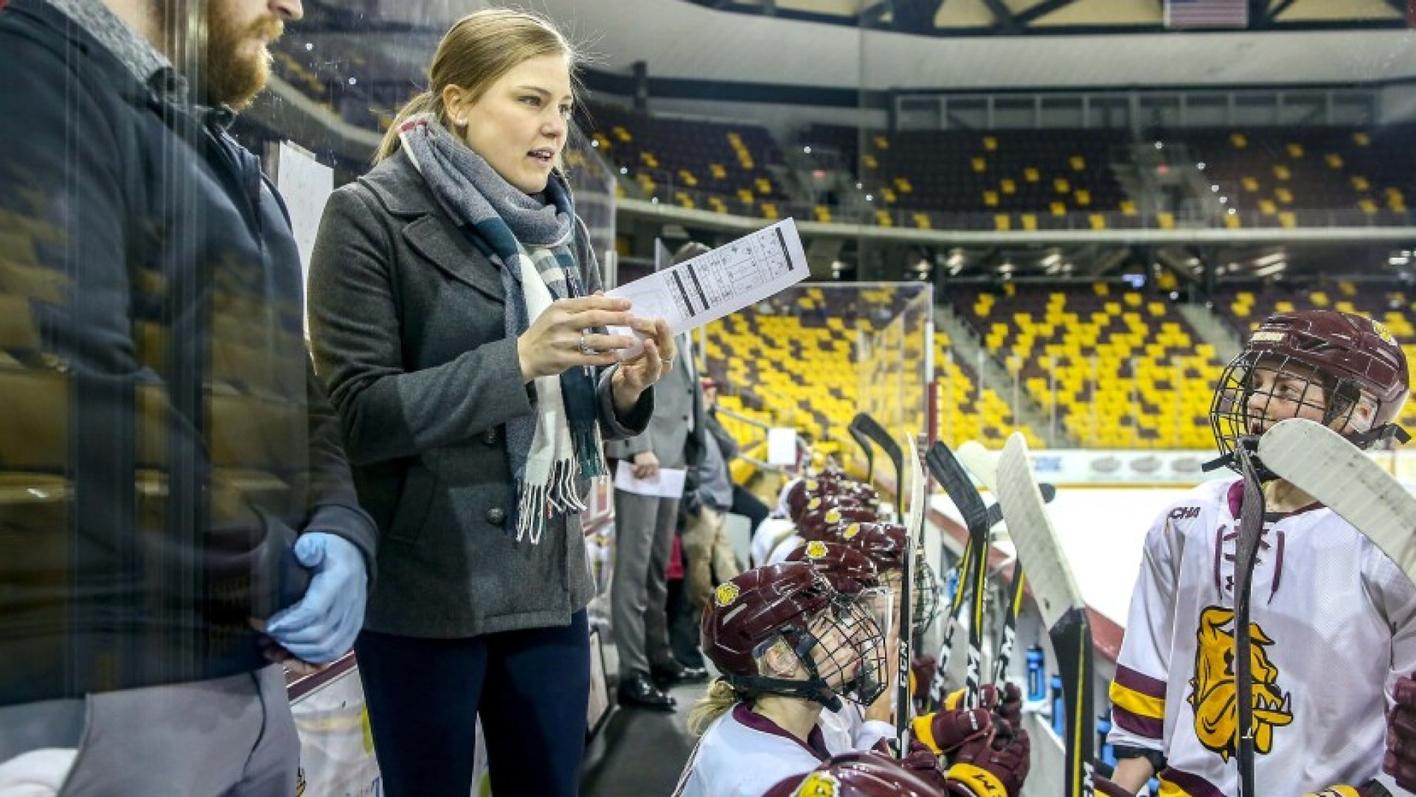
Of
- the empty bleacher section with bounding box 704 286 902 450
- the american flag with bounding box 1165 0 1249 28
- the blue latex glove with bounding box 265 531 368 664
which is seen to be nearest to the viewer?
the blue latex glove with bounding box 265 531 368 664

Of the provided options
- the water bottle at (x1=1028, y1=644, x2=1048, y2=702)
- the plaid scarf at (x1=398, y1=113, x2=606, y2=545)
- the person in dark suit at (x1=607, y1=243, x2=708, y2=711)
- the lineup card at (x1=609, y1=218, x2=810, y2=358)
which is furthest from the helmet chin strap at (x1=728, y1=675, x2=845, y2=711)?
the person in dark suit at (x1=607, y1=243, x2=708, y2=711)

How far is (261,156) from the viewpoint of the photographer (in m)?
1.04

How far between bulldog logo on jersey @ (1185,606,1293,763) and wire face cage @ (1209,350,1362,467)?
0.24 meters

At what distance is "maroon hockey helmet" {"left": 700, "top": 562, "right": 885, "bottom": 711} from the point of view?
1439 millimetres

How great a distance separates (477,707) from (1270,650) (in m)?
0.99

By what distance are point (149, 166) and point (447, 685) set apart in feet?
1.84

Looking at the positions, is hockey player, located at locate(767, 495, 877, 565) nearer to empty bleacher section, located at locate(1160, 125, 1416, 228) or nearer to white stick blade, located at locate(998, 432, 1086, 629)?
white stick blade, located at locate(998, 432, 1086, 629)

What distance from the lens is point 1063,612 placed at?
839mm

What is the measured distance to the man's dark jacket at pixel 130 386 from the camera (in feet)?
1.98

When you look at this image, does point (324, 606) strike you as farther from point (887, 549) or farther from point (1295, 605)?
point (887, 549)

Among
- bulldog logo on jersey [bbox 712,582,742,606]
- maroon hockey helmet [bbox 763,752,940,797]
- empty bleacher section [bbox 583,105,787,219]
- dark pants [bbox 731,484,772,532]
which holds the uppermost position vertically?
empty bleacher section [bbox 583,105,787,219]

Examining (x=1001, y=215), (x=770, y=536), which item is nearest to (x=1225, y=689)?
(x=770, y=536)

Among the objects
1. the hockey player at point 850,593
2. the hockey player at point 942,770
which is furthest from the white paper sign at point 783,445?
the hockey player at point 942,770

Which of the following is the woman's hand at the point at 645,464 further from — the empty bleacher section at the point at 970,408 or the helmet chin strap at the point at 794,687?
the empty bleacher section at the point at 970,408
